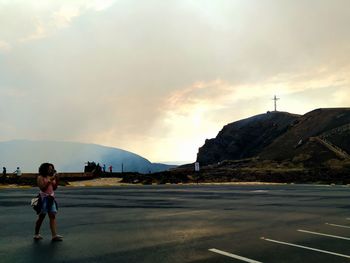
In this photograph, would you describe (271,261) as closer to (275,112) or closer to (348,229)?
(348,229)

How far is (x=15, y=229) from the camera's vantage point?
12117mm

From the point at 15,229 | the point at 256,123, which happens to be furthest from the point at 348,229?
the point at 256,123

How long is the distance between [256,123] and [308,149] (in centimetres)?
7235

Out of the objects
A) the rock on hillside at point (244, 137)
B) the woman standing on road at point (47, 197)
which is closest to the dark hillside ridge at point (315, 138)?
the rock on hillside at point (244, 137)

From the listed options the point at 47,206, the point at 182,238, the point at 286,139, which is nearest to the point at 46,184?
the point at 47,206

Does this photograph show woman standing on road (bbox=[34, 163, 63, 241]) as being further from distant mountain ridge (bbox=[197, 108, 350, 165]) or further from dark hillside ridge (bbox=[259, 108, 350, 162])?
dark hillside ridge (bbox=[259, 108, 350, 162])

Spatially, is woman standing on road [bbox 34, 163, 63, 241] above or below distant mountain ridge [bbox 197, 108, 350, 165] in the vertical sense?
below

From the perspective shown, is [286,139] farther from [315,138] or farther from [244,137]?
[244,137]

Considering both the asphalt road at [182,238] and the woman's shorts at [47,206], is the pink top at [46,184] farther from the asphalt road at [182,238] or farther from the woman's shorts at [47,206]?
the asphalt road at [182,238]

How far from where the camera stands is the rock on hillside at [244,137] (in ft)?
511

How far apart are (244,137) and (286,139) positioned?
1596 inches

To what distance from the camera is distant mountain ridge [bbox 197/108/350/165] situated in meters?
97.1

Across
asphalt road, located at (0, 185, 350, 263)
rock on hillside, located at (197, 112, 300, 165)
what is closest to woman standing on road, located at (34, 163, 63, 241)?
asphalt road, located at (0, 185, 350, 263)

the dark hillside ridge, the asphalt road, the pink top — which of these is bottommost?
the asphalt road
